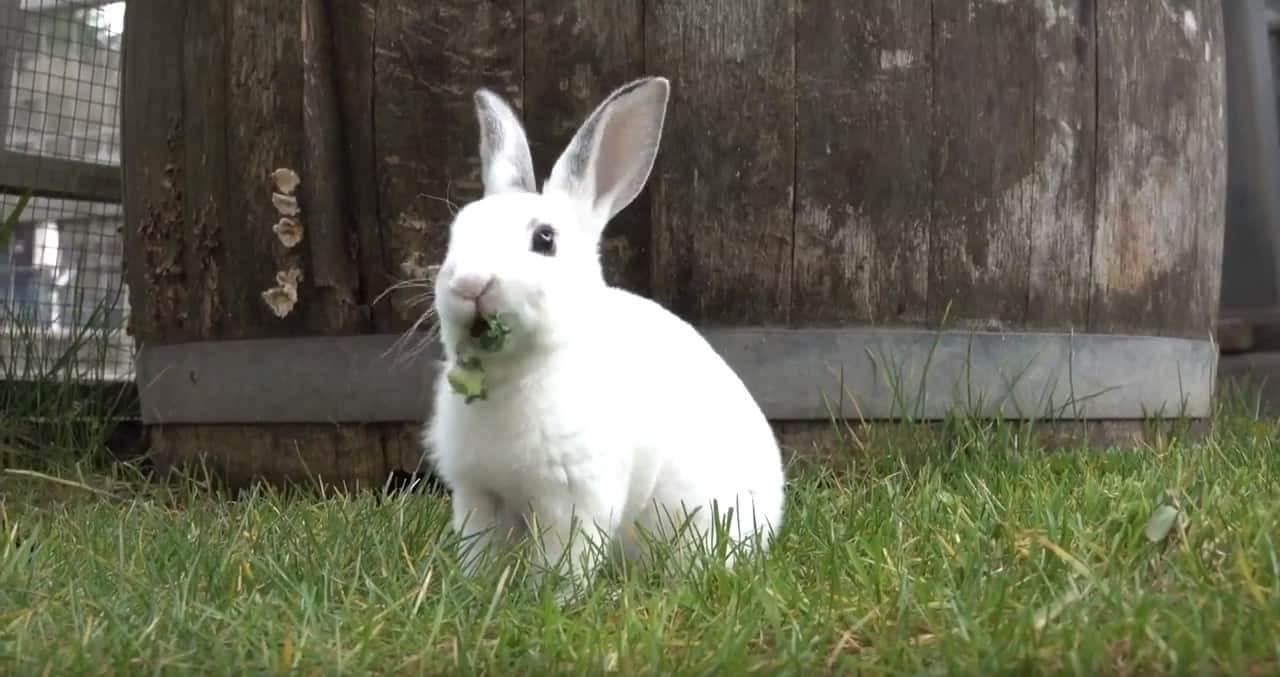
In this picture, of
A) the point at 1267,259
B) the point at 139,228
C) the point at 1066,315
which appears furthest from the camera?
the point at 1267,259

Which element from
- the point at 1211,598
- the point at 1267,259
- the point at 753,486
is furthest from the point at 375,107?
the point at 1267,259

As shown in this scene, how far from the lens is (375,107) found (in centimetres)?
300

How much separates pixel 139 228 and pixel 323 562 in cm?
186

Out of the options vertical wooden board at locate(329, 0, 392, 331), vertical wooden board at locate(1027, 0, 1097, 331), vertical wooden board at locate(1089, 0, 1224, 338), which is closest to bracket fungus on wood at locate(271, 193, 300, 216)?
vertical wooden board at locate(329, 0, 392, 331)

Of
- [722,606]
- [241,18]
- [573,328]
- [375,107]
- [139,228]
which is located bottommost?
[722,606]

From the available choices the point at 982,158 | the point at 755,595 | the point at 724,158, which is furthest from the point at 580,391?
the point at 982,158

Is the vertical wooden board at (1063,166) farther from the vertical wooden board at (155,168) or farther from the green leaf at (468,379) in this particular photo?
the vertical wooden board at (155,168)

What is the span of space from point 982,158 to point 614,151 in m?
1.07

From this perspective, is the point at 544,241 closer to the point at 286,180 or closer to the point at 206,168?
the point at 286,180

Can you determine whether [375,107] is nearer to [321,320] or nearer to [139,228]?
[321,320]

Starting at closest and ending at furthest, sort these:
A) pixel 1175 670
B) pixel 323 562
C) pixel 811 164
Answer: pixel 1175 670, pixel 323 562, pixel 811 164

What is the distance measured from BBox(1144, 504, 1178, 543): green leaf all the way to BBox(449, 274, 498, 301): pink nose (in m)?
0.96

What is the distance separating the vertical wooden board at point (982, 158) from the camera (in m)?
3.01

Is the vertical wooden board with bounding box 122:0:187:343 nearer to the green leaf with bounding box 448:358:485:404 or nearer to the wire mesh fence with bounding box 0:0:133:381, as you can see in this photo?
the wire mesh fence with bounding box 0:0:133:381
